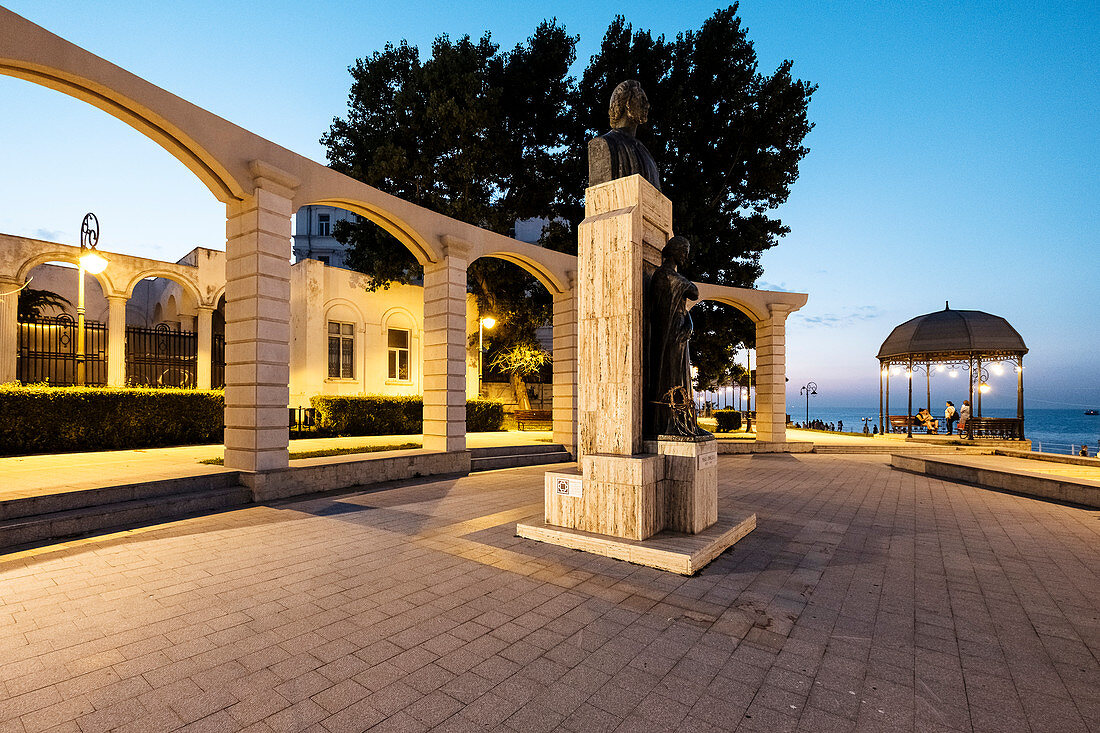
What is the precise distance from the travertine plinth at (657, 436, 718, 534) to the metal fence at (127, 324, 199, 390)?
19.4 metres

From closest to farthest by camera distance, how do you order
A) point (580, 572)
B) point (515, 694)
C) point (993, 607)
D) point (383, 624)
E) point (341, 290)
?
1. point (515, 694)
2. point (383, 624)
3. point (993, 607)
4. point (580, 572)
5. point (341, 290)

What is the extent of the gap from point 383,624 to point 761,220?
21.0 metres

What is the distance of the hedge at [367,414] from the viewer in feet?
55.8

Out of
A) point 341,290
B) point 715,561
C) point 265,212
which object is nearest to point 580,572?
point 715,561

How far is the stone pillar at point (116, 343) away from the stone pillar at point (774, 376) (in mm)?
21681

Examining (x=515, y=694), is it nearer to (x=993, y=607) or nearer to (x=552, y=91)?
(x=993, y=607)

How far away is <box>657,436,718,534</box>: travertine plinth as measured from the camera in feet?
18.2

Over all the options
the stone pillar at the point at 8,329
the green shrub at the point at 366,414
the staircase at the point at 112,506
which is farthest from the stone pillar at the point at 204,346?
the staircase at the point at 112,506

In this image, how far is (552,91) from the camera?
2067 cm

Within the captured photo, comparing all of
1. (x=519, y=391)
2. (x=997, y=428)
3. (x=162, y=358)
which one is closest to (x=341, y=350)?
(x=162, y=358)

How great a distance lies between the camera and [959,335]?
20.5 m

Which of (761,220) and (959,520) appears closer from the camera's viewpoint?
(959,520)

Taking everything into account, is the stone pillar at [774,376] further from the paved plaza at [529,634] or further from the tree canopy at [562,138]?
the paved plaza at [529,634]

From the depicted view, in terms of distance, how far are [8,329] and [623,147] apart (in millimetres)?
19192
